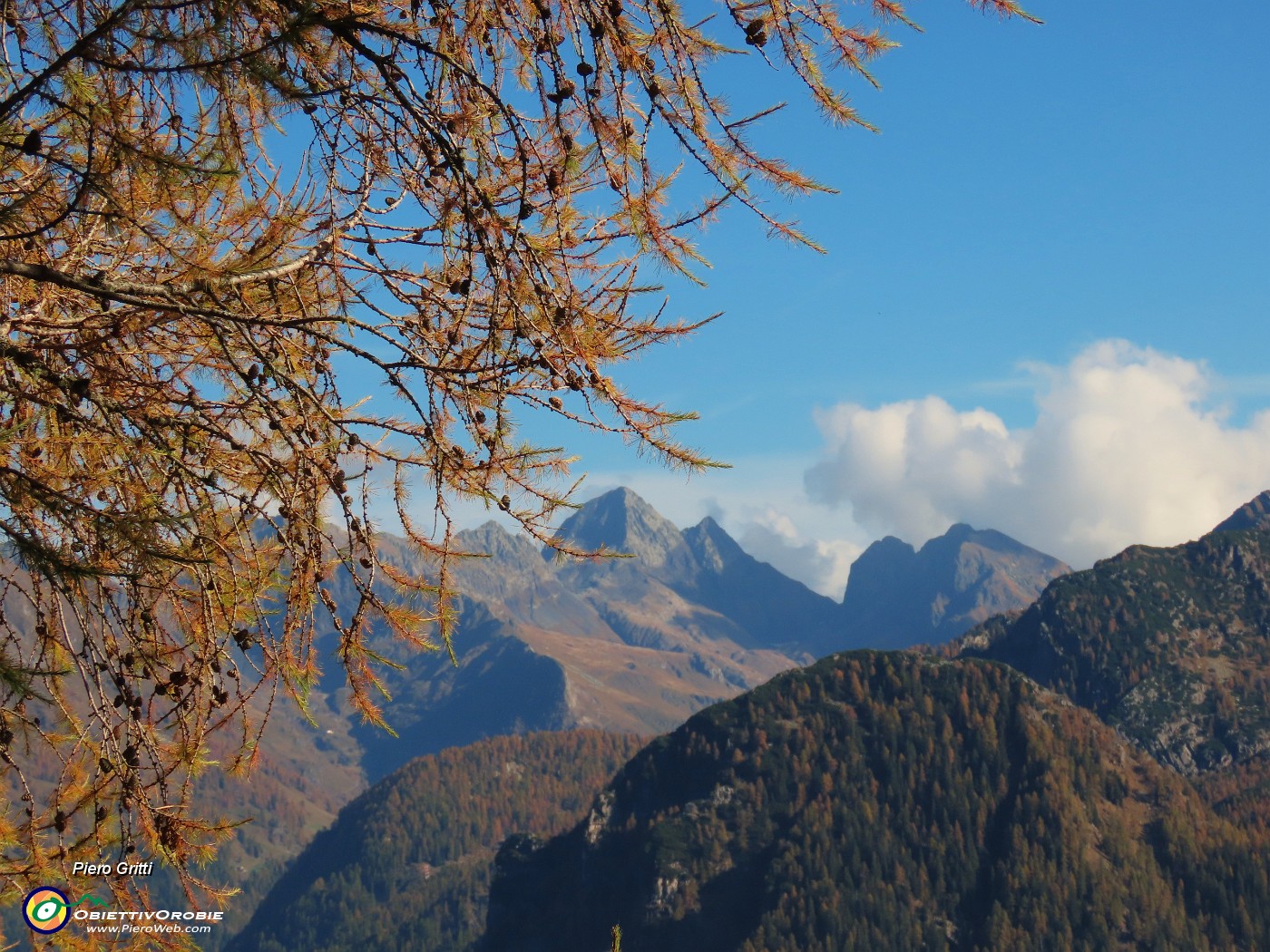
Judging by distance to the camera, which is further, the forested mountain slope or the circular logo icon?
the forested mountain slope

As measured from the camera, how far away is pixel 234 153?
6008mm

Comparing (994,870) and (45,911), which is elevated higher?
(45,911)

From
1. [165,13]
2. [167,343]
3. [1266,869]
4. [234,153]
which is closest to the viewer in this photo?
[165,13]

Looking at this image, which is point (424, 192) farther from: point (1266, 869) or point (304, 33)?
point (1266, 869)

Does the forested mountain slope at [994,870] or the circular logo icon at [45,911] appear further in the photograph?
the forested mountain slope at [994,870]

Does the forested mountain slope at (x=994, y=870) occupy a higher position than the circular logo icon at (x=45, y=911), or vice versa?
the circular logo icon at (x=45, y=911)

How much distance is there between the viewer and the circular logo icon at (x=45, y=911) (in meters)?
6.84

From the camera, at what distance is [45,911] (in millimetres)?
6914

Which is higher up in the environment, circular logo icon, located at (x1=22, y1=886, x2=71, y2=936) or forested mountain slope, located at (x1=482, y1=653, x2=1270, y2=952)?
circular logo icon, located at (x1=22, y1=886, x2=71, y2=936)

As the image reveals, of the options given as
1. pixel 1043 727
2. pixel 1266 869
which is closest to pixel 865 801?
pixel 1043 727

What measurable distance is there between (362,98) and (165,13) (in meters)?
0.99

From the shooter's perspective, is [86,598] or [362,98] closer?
[362,98]

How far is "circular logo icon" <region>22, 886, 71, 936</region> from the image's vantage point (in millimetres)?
6836

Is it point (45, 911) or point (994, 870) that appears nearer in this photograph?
point (45, 911)
